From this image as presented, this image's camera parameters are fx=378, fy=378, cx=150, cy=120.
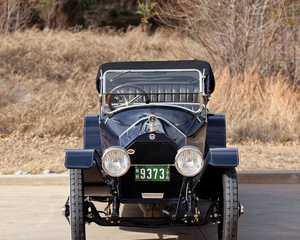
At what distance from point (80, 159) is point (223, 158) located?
1231 millimetres

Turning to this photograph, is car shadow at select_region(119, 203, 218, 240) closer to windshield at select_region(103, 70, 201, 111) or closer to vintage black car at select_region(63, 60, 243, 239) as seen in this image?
vintage black car at select_region(63, 60, 243, 239)

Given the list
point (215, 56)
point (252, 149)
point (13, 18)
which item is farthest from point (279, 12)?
point (13, 18)

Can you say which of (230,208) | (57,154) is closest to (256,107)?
(57,154)

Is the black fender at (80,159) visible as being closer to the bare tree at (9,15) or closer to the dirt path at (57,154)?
the dirt path at (57,154)

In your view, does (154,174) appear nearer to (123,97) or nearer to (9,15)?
(123,97)

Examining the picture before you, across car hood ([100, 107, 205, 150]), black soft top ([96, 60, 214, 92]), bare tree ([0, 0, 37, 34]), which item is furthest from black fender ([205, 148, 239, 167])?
bare tree ([0, 0, 37, 34])

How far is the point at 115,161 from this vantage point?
3.15 meters

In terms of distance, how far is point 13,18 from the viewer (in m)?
15.2

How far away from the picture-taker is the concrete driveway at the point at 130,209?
3.95 meters

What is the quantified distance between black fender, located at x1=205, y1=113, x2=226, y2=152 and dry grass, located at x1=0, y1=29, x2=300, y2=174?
6.62ft

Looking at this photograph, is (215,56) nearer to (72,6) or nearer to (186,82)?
(186,82)

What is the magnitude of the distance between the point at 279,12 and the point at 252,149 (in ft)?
17.0

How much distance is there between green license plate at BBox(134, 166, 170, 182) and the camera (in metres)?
3.30

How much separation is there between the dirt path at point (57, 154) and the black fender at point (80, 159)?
3.31 metres
